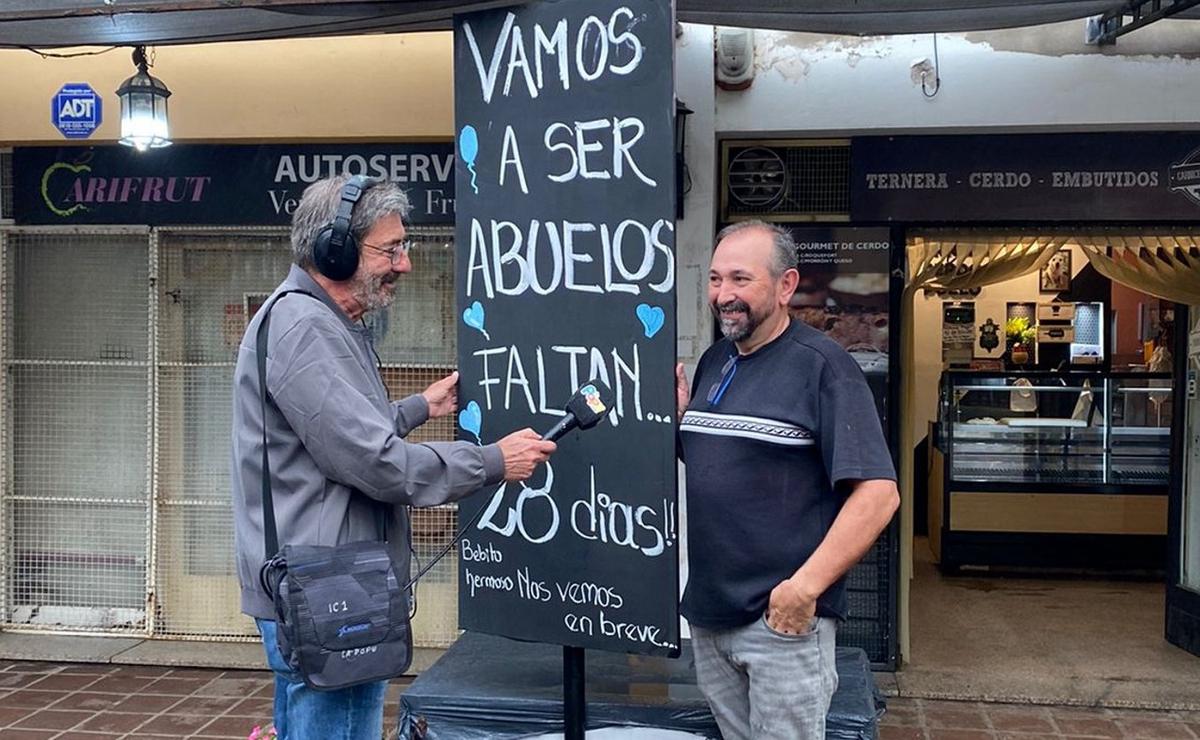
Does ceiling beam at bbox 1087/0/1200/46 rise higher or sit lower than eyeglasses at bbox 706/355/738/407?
higher

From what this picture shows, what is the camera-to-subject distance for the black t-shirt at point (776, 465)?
8.86ft

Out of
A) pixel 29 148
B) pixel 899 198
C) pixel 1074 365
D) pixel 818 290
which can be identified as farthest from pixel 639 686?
pixel 1074 365

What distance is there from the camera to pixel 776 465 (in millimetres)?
2775

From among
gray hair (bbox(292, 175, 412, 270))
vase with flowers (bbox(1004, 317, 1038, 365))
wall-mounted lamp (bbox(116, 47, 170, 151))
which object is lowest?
vase with flowers (bbox(1004, 317, 1038, 365))

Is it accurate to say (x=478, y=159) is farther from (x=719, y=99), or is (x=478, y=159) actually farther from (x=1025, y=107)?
(x=1025, y=107)

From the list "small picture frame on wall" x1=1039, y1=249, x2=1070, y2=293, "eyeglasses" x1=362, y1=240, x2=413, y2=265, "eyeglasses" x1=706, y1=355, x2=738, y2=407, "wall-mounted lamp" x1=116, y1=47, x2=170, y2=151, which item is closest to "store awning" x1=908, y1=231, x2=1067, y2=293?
"eyeglasses" x1=706, y1=355, x2=738, y2=407

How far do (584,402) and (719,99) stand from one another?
9.93 feet

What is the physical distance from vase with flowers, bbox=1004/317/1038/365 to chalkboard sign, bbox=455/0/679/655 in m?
7.82

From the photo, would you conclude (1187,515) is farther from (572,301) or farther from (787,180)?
(572,301)

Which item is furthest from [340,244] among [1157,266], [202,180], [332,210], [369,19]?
[1157,266]

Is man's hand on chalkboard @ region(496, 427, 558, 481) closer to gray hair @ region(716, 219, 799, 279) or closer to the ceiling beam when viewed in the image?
gray hair @ region(716, 219, 799, 279)

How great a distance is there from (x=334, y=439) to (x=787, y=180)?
3.74 m

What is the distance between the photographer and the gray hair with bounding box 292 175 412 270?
2746 mm

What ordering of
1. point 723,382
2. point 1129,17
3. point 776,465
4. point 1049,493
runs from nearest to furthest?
1. point 776,465
2. point 723,382
3. point 1129,17
4. point 1049,493
